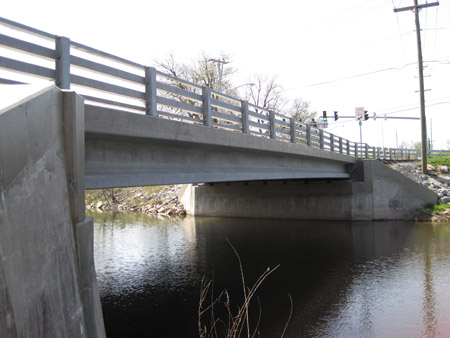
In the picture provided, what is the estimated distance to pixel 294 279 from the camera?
11.4 meters

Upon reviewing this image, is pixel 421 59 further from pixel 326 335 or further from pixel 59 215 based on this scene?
pixel 59 215

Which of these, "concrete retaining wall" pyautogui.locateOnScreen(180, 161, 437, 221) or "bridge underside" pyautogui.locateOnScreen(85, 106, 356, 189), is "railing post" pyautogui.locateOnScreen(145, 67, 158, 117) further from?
"concrete retaining wall" pyautogui.locateOnScreen(180, 161, 437, 221)

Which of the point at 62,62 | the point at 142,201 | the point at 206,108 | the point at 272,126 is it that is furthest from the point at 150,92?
the point at 142,201

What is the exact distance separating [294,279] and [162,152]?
6104mm

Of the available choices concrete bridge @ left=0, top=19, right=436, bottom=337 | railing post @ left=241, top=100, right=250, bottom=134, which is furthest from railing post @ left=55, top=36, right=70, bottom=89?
railing post @ left=241, top=100, right=250, bottom=134

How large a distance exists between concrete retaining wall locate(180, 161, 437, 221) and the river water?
282cm

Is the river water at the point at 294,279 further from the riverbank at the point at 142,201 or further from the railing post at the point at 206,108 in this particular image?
the riverbank at the point at 142,201

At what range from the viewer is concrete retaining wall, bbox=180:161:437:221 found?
23.2 m

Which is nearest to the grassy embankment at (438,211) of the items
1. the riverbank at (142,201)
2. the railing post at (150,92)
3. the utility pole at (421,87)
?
the utility pole at (421,87)

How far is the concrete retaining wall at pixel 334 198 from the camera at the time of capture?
23.2 m

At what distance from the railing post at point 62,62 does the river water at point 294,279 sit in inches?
195

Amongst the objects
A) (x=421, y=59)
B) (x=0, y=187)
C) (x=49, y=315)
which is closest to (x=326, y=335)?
(x=49, y=315)

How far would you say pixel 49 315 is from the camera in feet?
11.0

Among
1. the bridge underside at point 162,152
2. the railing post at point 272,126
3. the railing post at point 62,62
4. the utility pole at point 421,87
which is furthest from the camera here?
the utility pole at point 421,87
